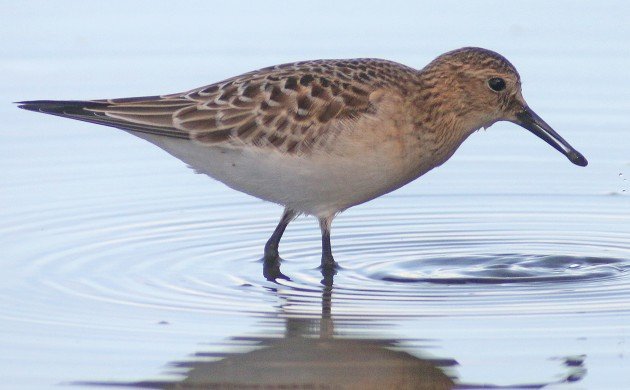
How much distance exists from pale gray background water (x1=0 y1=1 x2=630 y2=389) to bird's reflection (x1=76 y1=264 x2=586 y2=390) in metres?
0.08

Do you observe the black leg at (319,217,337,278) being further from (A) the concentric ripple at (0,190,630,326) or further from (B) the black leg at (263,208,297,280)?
(B) the black leg at (263,208,297,280)

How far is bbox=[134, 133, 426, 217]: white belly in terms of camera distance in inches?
470

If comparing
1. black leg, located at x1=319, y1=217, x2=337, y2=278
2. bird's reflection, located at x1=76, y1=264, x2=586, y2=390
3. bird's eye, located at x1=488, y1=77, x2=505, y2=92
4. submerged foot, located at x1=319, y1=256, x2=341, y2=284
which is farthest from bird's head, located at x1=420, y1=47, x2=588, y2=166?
bird's reflection, located at x1=76, y1=264, x2=586, y2=390

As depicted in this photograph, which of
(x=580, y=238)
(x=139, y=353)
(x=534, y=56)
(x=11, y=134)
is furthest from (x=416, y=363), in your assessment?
(x=534, y=56)

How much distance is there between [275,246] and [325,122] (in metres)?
1.29

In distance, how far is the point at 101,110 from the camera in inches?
497

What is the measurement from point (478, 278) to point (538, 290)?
577 millimetres

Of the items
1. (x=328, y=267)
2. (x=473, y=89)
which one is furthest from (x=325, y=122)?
(x=473, y=89)

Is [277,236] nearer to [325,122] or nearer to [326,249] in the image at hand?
[326,249]

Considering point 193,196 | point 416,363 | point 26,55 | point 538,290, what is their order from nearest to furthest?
point 416,363, point 538,290, point 193,196, point 26,55

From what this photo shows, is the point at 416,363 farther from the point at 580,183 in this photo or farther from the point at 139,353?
the point at 580,183

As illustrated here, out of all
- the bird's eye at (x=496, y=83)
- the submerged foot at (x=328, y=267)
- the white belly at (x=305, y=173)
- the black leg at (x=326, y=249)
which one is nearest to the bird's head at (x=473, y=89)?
the bird's eye at (x=496, y=83)

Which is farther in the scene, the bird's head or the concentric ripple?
the bird's head

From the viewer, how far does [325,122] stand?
39.8 ft
